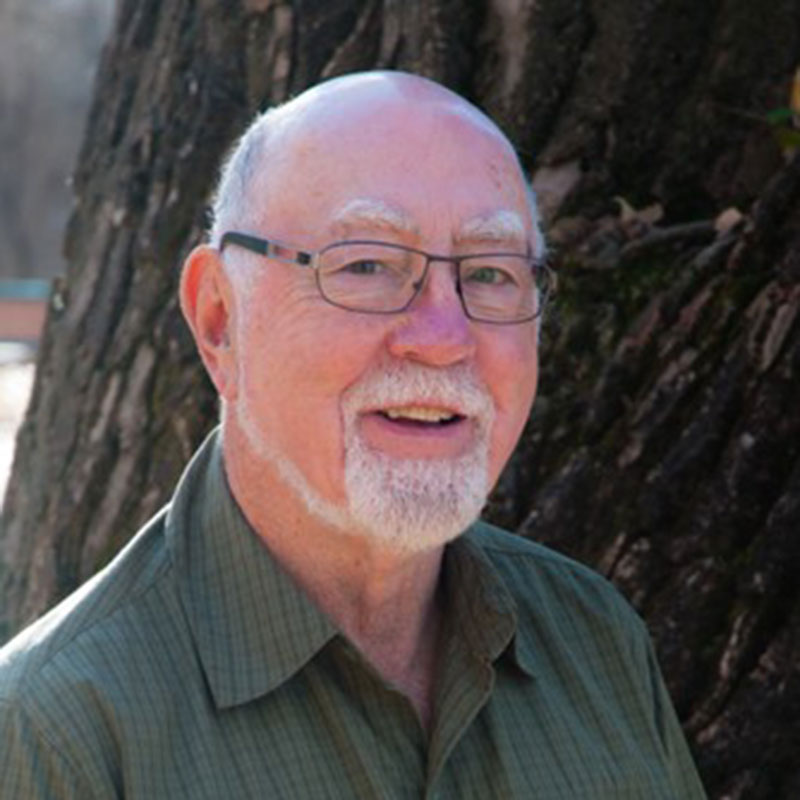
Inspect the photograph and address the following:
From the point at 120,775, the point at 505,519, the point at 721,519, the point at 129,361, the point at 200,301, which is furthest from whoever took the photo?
the point at 129,361

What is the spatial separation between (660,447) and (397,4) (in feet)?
3.49

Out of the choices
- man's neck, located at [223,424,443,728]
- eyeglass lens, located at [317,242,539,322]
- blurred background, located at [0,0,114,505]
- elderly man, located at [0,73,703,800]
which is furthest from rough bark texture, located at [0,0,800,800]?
blurred background, located at [0,0,114,505]

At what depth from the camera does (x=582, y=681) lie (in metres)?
2.69

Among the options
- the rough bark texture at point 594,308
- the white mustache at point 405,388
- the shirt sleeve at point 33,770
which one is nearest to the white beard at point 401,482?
the white mustache at point 405,388

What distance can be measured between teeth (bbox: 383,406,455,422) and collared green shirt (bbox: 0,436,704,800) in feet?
0.75

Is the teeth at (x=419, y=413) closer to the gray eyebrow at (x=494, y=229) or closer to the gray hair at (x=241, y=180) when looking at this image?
the gray eyebrow at (x=494, y=229)

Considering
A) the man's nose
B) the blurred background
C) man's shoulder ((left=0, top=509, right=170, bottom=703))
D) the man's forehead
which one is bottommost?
the blurred background

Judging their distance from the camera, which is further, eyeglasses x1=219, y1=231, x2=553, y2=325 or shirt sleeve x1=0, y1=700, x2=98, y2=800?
eyeglasses x1=219, y1=231, x2=553, y2=325

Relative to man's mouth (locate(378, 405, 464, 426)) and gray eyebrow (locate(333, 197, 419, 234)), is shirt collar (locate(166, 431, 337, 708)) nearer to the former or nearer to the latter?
man's mouth (locate(378, 405, 464, 426))

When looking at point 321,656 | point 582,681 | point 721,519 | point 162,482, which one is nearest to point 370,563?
point 321,656

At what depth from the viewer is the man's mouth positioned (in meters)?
2.44

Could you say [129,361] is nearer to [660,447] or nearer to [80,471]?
[80,471]

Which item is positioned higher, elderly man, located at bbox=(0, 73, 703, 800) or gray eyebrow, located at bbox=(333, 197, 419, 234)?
gray eyebrow, located at bbox=(333, 197, 419, 234)

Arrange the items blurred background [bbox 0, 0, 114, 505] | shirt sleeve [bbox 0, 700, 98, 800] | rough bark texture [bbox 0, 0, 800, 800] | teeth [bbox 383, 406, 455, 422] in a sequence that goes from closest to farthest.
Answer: shirt sleeve [bbox 0, 700, 98, 800], teeth [bbox 383, 406, 455, 422], rough bark texture [bbox 0, 0, 800, 800], blurred background [bbox 0, 0, 114, 505]
